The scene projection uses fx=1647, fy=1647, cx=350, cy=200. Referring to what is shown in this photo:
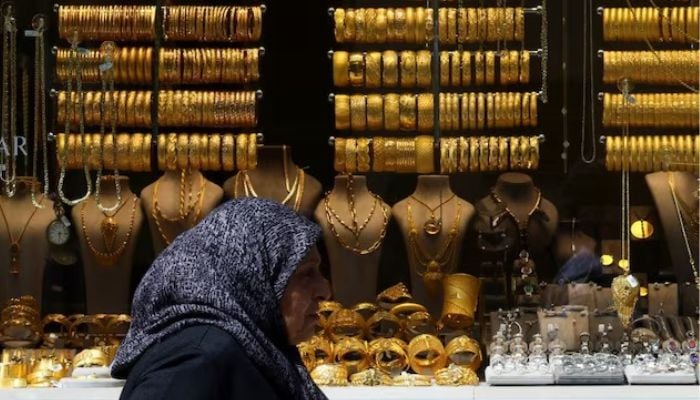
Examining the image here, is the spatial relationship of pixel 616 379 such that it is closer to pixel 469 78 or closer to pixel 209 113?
pixel 469 78

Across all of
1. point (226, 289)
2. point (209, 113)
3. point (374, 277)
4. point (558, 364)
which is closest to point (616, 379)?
point (558, 364)

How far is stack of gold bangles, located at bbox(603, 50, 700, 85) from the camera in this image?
261 inches

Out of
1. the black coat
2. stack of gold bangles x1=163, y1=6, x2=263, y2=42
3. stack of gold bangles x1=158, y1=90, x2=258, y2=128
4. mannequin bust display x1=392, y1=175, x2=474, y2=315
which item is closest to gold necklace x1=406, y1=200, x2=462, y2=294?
mannequin bust display x1=392, y1=175, x2=474, y2=315

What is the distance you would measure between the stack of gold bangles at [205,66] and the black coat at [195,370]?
10.7 feet

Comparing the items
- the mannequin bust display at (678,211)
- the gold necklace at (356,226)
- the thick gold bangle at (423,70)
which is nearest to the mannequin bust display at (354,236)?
the gold necklace at (356,226)

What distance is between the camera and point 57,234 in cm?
692

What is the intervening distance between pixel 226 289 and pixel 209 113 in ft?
10.6

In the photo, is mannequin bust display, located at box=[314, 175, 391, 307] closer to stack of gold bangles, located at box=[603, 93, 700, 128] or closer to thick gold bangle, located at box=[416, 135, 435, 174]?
thick gold bangle, located at box=[416, 135, 435, 174]

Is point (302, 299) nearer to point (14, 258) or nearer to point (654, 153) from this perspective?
point (654, 153)

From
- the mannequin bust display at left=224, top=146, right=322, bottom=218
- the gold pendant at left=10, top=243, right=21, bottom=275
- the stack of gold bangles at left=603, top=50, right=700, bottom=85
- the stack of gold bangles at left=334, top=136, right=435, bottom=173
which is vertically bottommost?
the gold pendant at left=10, top=243, right=21, bottom=275

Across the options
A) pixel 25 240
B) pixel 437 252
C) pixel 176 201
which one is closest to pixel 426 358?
pixel 437 252

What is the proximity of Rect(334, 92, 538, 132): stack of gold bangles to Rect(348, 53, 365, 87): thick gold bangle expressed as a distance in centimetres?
7

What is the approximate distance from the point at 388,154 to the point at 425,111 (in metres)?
0.23

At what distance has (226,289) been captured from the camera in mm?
3562
